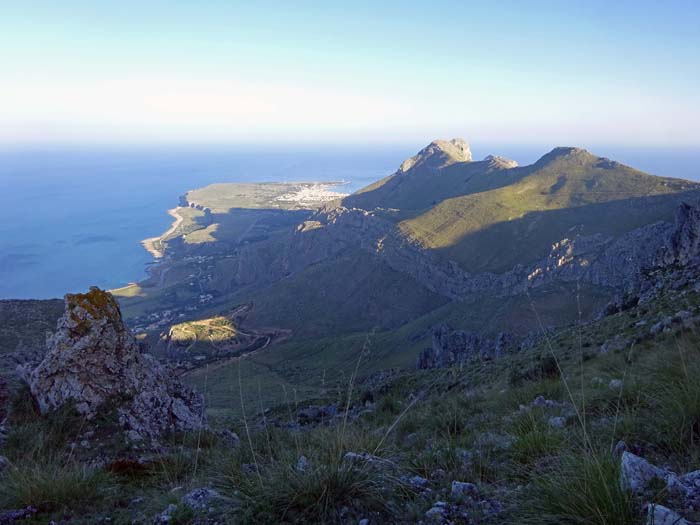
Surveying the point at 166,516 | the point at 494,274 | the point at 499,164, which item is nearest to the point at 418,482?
the point at 166,516

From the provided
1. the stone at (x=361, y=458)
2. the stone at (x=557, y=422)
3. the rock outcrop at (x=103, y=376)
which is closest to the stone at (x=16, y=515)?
the stone at (x=361, y=458)

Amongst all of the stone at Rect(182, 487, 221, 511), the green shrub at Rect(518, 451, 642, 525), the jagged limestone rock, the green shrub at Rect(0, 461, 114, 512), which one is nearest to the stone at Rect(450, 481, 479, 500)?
the green shrub at Rect(518, 451, 642, 525)

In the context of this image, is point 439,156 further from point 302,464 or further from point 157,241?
point 302,464

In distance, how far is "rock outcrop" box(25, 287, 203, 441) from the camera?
6988mm

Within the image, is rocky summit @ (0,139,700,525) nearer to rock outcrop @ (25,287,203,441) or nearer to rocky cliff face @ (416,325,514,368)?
rock outcrop @ (25,287,203,441)

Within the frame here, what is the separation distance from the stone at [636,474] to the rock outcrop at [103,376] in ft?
19.6

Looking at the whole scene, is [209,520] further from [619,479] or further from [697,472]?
[697,472]

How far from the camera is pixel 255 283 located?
105 meters

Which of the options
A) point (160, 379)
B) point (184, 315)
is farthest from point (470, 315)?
point (184, 315)

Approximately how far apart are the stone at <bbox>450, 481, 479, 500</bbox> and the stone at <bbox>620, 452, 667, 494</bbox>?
36.5 inches

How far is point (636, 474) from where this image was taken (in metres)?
2.50

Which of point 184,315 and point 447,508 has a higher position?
point 447,508

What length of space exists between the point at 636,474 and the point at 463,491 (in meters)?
1.05

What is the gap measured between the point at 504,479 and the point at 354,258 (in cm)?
7674
